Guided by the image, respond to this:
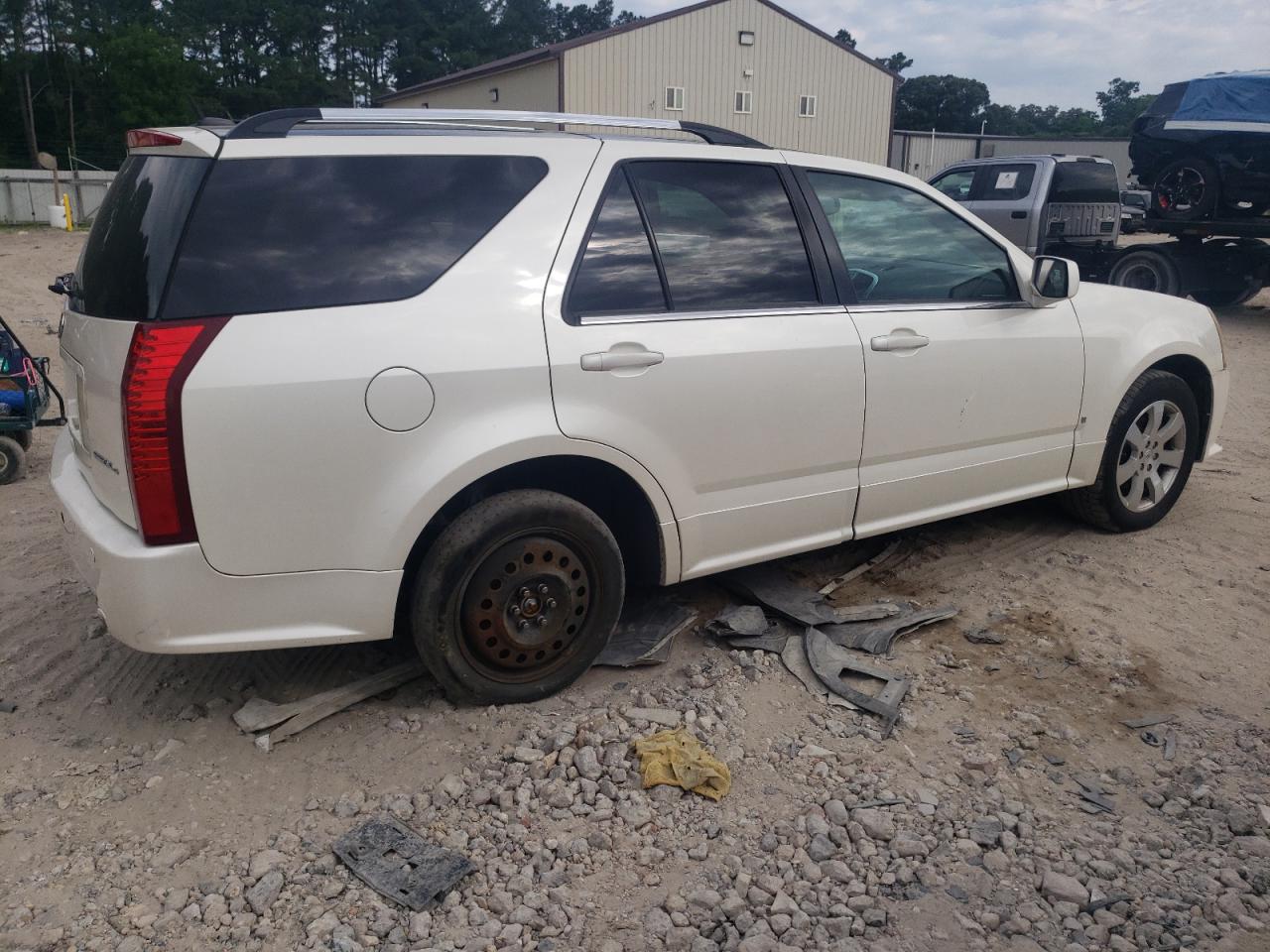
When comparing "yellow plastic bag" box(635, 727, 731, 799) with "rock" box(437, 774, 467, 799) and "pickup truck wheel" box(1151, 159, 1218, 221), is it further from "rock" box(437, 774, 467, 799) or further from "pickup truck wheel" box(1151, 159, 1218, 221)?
"pickup truck wheel" box(1151, 159, 1218, 221)

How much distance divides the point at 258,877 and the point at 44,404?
191 inches

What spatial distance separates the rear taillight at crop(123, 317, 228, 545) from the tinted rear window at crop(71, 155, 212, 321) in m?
0.10

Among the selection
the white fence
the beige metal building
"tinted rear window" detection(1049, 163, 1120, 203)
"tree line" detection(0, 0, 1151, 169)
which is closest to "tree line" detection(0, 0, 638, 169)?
"tree line" detection(0, 0, 1151, 169)

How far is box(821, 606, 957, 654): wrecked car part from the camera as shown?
13.1 ft

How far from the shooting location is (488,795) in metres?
3.09

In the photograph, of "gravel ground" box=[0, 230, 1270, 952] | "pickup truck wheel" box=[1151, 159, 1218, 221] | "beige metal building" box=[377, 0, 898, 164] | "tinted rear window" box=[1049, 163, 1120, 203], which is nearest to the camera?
"gravel ground" box=[0, 230, 1270, 952]

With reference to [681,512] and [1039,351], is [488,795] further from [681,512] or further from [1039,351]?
[1039,351]

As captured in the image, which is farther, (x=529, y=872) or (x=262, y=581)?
(x=262, y=581)

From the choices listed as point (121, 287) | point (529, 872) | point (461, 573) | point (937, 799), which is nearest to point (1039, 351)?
point (937, 799)

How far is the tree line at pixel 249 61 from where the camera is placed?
159 feet

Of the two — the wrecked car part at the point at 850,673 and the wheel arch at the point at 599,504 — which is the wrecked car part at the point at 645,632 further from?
the wrecked car part at the point at 850,673

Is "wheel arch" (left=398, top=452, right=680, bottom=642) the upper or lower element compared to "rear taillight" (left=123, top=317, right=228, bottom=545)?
lower

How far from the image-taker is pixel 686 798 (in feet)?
10.2

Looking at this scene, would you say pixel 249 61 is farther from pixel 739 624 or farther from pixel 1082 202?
pixel 739 624
